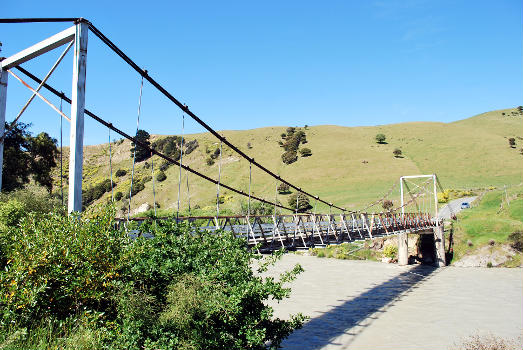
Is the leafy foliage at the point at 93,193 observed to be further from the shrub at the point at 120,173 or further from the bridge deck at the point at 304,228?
the bridge deck at the point at 304,228

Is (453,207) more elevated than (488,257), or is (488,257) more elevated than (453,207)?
(453,207)

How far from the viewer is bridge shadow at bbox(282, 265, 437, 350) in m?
12.8

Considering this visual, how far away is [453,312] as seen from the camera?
53.7ft

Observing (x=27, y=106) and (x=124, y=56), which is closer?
(x=27, y=106)

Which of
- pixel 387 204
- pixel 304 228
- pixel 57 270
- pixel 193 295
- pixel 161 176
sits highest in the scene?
pixel 161 176

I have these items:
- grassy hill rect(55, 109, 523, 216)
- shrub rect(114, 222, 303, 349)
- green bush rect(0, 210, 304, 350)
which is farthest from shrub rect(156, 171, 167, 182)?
green bush rect(0, 210, 304, 350)

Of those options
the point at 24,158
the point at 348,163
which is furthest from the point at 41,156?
the point at 348,163

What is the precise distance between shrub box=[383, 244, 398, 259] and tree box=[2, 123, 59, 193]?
2660cm

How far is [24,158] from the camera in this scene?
29.4m

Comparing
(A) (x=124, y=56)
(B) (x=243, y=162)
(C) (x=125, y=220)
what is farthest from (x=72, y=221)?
(B) (x=243, y=162)

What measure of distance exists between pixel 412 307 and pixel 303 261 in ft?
49.5

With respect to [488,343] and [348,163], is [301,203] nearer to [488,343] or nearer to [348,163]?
[348,163]

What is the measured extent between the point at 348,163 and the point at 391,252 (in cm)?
4004

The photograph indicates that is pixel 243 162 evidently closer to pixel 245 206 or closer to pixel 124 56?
pixel 245 206
